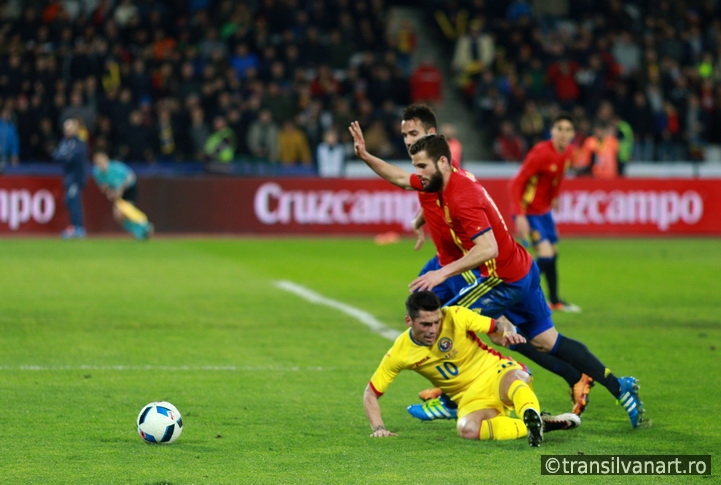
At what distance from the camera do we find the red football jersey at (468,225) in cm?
698

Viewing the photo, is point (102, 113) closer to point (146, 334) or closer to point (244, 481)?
point (146, 334)

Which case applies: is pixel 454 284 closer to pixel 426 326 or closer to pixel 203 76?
pixel 426 326

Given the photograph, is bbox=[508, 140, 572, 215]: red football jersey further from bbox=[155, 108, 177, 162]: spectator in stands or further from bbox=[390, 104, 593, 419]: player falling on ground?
bbox=[155, 108, 177, 162]: spectator in stands

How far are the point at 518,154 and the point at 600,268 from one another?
29.5 feet

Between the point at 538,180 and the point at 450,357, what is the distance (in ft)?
19.1

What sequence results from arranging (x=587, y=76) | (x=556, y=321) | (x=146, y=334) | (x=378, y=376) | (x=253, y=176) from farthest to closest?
(x=587, y=76), (x=253, y=176), (x=556, y=321), (x=146, y=334), (x=378, y=376)

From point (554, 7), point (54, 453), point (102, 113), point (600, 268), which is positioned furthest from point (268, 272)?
point (554, 7)

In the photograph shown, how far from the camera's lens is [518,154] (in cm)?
2641

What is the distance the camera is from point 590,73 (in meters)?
28.2

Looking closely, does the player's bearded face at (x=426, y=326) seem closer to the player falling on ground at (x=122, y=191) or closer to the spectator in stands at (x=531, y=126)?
the player falling on ground at (x=122, y=191)

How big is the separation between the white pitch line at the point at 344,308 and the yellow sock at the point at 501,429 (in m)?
4.12

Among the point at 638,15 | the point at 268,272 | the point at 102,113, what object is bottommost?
the point at 268,272

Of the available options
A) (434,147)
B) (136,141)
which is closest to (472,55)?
(136,141)

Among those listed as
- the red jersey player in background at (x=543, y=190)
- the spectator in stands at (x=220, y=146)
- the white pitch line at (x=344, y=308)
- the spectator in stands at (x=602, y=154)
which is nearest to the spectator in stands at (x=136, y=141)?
the spectator in stands at (x=220, y=146)
